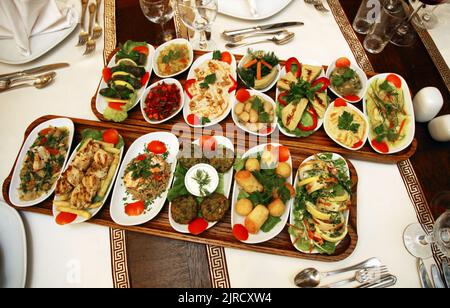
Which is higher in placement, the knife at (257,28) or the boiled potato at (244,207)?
the knife at (257,28)

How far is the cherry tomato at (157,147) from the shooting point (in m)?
2.23

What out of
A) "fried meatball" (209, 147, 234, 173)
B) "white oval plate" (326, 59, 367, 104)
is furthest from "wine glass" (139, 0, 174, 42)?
"white oval plate" (326, 59, 367, 104)

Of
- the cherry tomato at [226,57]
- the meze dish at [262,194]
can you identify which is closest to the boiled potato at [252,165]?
the meze dish at [262,194]

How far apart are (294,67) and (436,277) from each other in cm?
186

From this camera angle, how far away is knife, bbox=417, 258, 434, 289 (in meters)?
1.71

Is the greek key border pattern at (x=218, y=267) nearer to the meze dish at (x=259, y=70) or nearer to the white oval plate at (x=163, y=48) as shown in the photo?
the meze dish at (x=259, y=70)

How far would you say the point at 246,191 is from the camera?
1984 millimetres

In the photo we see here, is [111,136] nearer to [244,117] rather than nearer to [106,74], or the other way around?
[106,74]

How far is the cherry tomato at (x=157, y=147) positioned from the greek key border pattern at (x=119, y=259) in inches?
26.0

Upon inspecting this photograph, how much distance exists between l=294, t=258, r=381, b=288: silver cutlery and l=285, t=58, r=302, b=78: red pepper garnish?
157 centimetres

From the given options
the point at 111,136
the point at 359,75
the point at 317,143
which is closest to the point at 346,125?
the point at 317,143
